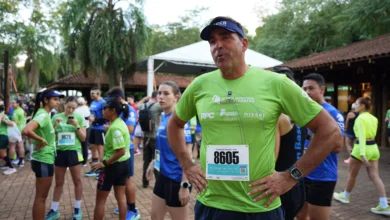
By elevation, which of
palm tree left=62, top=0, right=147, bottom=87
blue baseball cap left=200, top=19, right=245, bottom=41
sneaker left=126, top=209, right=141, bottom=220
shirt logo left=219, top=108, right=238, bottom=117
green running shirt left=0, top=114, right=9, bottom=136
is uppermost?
palm tree left=62, top=0, right=147, bottom=87

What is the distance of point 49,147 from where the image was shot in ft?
12.5

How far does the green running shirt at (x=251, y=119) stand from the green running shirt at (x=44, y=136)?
109 inches

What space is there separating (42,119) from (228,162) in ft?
9.84

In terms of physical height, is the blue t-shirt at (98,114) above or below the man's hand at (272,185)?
above

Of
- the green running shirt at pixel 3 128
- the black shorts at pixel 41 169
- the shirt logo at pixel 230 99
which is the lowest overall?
the black shorts at pixel 41 169

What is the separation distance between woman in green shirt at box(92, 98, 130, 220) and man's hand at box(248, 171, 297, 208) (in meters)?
2.25

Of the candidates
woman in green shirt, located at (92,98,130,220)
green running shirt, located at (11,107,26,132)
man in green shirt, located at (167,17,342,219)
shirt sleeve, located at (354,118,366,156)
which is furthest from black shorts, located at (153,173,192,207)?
green running shirt, located at (11,107,26,132)

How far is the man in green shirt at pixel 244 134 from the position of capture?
1.64m

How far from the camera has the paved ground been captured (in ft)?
15.2

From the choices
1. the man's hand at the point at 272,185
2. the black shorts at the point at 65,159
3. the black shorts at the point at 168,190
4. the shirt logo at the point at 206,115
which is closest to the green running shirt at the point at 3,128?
the black shorts at the point at 65,159

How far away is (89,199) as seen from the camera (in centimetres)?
536

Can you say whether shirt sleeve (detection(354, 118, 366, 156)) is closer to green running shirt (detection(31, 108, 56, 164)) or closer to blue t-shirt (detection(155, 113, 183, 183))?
blue t-shirt (detection(155, 113, 183, 183))

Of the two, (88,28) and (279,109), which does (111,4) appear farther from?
(279,109)

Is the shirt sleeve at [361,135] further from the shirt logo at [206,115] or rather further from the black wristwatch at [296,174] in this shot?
the shirt logo at [206,115]
